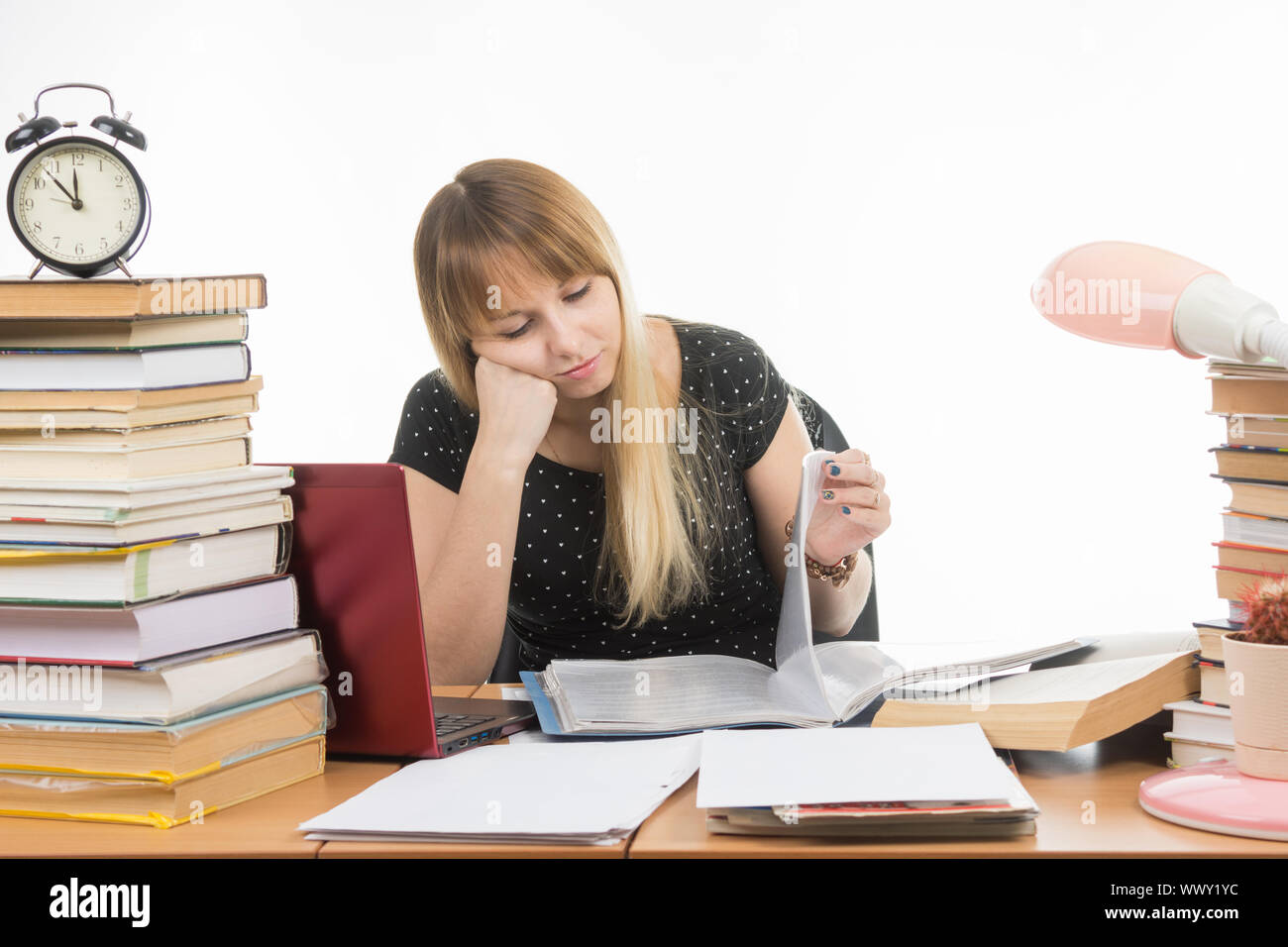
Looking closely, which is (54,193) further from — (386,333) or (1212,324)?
(386,333)

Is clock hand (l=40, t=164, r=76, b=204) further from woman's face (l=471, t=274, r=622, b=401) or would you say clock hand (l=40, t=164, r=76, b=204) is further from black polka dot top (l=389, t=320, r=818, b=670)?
black polka dot top (l=389, t=320, r=818, b=670)

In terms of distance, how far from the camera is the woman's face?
1441 mm

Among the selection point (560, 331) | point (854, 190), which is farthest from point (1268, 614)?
point (854, 190)

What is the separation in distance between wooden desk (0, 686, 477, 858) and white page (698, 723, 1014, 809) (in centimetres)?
28

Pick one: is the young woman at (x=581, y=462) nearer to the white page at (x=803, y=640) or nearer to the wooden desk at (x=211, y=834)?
the white page at (x=803, y=640)

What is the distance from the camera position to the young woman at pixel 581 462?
144 centimetres

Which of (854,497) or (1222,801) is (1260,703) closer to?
(1222,801)

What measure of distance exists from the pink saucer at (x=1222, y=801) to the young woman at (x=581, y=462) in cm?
52

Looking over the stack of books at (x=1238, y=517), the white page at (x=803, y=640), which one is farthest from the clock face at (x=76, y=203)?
the stack of books at (x=1238, y=517)

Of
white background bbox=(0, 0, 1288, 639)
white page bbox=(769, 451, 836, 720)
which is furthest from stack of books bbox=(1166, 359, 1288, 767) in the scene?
white background bbox=(0, 0, 1288, 639)

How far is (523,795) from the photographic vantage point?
0.81 meters

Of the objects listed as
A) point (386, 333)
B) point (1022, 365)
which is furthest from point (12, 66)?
point (1022, 365)

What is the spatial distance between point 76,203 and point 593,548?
2.88 feet
